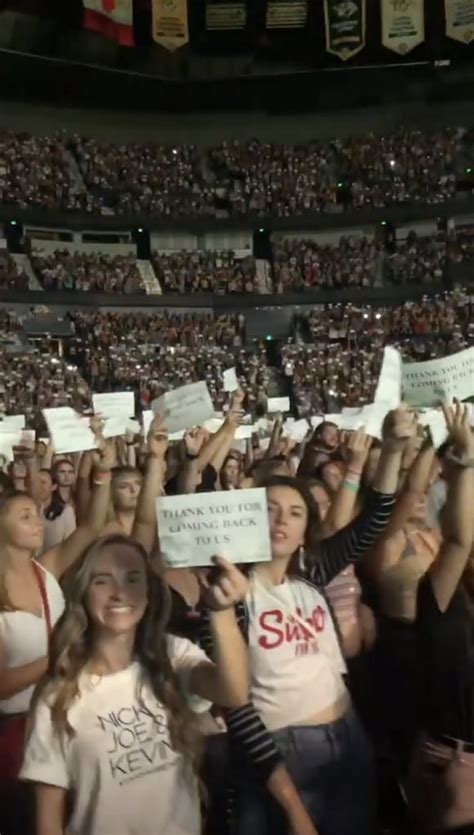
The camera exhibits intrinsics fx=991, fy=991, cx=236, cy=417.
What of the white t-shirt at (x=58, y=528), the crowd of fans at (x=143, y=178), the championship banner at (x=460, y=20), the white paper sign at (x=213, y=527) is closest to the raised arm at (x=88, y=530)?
the white paper sign at (x=213, y=527)

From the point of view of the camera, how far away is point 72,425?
15.2 feet

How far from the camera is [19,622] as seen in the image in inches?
104

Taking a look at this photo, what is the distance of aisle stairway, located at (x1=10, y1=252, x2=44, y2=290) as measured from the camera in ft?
72.8

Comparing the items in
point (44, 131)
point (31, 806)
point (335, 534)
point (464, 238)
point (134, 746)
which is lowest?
point (31, 806)

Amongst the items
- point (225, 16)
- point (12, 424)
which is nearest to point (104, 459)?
point (12, 424)

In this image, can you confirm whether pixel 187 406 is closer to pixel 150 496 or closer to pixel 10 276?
pixel 150 496

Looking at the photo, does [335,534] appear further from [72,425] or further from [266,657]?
[72,425]

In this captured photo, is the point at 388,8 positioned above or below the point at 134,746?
above

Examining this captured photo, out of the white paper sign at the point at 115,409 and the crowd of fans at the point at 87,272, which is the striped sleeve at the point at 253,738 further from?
the crowd of fans at the point at 87,272

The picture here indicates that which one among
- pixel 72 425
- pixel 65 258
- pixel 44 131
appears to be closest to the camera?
pixel 72 425

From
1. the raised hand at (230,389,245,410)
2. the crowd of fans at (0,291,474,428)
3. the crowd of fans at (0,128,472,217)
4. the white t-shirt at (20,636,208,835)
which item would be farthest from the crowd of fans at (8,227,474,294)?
the white t-shirt at (20,636,208,835)

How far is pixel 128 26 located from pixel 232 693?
20.0 meters

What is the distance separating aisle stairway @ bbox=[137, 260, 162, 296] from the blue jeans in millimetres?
21110

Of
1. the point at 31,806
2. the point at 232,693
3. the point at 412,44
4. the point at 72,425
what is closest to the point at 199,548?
the point at 232,693
